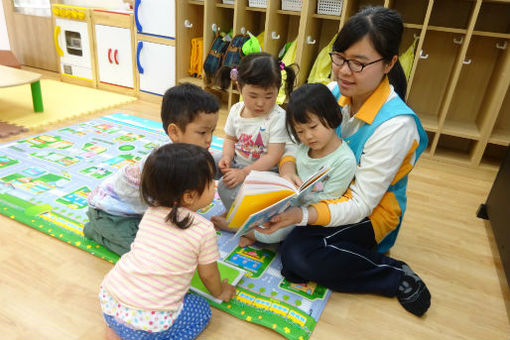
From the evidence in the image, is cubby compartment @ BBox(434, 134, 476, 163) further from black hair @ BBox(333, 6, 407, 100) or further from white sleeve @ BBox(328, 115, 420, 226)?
black hair @ BBox(333, 6, 407, 100)

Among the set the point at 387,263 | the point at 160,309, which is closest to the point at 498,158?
the point at 387,263

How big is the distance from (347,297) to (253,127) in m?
0.71

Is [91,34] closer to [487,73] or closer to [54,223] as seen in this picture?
[54,223]

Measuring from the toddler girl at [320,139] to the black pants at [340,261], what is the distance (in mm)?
116

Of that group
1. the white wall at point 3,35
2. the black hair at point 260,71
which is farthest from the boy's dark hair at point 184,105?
the white wall at point 3,35

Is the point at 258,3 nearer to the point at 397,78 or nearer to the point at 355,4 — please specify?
the point at 355,4

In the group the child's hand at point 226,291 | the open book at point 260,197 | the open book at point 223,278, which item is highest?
the open book at point 260,197

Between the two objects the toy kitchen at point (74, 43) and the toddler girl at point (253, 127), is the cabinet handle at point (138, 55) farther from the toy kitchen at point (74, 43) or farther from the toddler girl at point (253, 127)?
the toddler girl at point (253, 127)

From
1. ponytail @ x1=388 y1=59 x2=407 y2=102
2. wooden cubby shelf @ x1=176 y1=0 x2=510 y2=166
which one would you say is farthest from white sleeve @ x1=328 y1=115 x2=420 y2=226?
wooden cubby shelf @ x1=176 y1=0 x2=510 y2=166

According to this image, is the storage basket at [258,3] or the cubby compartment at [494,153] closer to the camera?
the cubby compartment at [494,153]

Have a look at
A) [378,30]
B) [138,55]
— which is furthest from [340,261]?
[138,55]

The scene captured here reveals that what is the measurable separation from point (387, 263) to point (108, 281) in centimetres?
86

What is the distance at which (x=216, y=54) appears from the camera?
2773mm

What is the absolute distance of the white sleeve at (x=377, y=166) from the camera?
1079 mm
